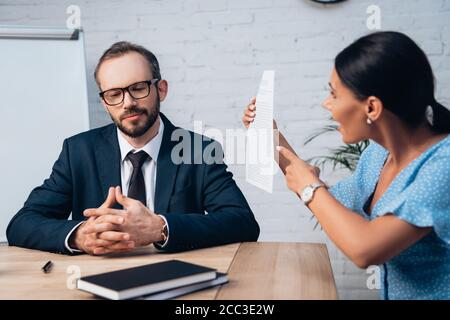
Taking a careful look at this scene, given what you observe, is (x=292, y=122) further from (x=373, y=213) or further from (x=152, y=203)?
(x=373, y=213)

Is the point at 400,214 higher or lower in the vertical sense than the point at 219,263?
higher

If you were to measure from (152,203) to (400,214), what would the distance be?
3.04ft

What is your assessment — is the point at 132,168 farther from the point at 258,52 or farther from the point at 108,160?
the point at 258,52

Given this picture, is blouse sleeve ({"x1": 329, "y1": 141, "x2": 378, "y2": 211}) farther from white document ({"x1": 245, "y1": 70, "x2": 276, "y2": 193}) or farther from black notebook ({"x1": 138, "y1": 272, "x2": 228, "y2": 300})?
black notebook ({"x1": 138, "y1": 272, "x2": 228, "y2": 300})

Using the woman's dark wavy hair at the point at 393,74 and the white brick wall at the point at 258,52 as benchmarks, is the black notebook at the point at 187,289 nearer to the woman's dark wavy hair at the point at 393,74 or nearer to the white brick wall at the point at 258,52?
the woman's dark wavy hair at the point at 393,74

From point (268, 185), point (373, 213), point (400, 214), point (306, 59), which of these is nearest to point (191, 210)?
point (268, 185)

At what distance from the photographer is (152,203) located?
5.40 feet

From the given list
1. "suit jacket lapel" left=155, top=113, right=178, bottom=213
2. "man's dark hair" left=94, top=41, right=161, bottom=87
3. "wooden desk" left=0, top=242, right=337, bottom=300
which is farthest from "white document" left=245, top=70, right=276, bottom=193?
"man's dark hair" left=94, top=41, right=161, bottom=87

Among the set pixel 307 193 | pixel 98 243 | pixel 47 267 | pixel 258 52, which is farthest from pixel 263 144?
pixel 258 52

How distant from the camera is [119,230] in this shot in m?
1.21

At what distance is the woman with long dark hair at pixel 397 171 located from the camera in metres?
0.98

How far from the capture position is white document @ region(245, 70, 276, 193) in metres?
1.30

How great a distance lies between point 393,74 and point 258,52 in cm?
165

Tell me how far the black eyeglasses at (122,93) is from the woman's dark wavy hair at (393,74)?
2.72 ft
